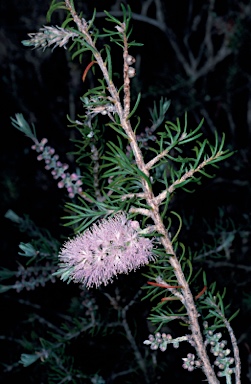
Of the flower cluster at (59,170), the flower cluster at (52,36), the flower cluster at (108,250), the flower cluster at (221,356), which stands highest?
the flower cluster at (52,36)

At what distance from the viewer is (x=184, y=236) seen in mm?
1182

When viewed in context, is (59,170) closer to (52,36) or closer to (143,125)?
(52,36)

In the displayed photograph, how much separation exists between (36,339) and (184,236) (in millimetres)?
554

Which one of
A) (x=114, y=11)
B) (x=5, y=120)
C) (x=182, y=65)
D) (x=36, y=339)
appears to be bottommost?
(x=36, y=339)

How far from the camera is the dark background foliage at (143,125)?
124 cm

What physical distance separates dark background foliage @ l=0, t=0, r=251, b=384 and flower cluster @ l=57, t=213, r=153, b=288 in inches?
19.5

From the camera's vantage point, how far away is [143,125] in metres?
1.28

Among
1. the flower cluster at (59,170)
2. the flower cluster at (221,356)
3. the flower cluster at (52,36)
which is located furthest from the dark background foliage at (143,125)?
the flower cluster at (52,36)

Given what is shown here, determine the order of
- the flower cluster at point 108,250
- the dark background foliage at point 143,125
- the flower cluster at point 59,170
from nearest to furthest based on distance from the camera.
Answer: the flower cluster at point 108,250, the flower cluster at point 59,170, the dark background foliage at point 143,125

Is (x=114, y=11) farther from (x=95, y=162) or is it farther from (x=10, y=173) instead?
(x=95, y=162)

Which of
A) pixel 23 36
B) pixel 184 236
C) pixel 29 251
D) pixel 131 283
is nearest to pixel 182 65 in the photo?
pixel 23 36

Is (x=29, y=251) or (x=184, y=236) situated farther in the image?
(x=184, y=236)

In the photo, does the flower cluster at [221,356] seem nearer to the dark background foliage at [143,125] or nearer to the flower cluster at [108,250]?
the flower cluster at [108,250]

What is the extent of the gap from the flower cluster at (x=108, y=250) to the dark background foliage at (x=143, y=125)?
0.49 meters
